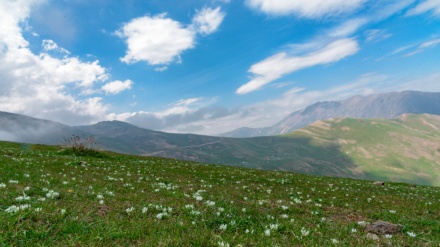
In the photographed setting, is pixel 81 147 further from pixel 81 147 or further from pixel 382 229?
pixel 382 229

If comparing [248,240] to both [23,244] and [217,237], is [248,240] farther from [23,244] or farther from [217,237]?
[23,244]

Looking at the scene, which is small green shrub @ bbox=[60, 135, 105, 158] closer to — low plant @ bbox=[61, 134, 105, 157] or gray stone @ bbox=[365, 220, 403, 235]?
low plant @ bbox=[61, 134, 105, 157]

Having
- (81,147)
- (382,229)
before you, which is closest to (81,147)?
(81,147)

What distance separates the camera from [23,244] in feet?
18.9

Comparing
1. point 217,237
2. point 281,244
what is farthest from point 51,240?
point 281,244

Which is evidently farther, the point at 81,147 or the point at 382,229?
the point at 81,147

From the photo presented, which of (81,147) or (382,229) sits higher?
(81,147)

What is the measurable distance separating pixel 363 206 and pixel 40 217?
16328 mm

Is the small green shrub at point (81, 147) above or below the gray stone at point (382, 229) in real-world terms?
above

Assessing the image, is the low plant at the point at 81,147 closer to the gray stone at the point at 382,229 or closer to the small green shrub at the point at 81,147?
the small green shrub at the point at 81,147

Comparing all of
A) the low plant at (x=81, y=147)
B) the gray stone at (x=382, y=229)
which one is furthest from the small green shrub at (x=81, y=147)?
the gray stone at (x=382, y=229)

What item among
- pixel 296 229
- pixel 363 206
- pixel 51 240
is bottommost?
pixel 363 206

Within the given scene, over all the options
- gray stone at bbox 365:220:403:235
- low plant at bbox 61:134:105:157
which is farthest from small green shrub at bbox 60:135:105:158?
gray stone at bbox 365:220:403:235

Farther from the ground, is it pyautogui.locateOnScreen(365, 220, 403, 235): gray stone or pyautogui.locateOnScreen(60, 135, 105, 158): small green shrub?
pyautogui.locateOnScreen(60, 135, 105, 158): small green shrub
